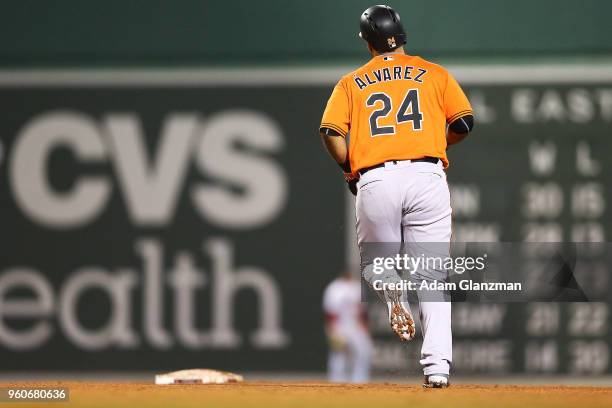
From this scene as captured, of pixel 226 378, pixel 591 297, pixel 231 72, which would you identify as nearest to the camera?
pixel 226 378

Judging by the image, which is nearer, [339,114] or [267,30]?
[339,114]

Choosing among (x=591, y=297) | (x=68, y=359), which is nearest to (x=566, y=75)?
(x=591, y=297)

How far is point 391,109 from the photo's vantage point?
4.83 m

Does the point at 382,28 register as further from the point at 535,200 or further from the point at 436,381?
the point at 535,200

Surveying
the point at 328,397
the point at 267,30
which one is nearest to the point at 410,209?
the point at 328,397

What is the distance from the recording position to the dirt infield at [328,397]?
158 inches

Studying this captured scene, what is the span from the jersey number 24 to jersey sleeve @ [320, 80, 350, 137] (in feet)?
0.33

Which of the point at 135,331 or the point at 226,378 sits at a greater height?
the point at 135,331

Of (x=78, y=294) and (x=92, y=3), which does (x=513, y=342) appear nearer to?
(x=78, y=294)

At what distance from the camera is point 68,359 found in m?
9.08

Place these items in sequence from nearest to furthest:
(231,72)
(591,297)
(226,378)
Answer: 1. (226,378)
2. (591,297)
3. (231,72)

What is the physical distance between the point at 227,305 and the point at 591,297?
2.65m

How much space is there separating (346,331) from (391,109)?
216 inches

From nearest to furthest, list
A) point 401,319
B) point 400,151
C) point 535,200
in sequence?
point 401,319
point 400,151
point 535,200
